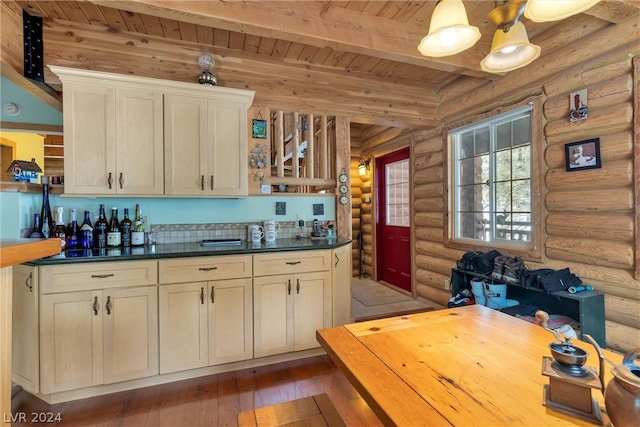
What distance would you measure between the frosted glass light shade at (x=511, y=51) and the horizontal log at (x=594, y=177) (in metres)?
1.29

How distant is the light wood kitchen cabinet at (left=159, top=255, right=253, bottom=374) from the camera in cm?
215

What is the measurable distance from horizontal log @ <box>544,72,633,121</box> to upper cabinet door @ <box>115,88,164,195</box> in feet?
10.7

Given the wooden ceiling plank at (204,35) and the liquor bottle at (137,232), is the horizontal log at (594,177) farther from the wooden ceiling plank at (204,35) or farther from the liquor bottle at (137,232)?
the liquor bottle at (137,232)

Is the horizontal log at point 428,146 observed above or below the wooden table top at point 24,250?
above

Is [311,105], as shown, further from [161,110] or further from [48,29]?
[48,29]

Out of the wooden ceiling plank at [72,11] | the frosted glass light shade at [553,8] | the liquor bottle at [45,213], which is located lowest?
the liquor bottle at [45,213]

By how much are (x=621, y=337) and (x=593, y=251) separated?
60 cm

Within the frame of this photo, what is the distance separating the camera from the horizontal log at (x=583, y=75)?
6.68 feet

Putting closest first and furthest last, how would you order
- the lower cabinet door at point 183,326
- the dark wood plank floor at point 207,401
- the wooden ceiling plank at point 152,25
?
the dark wood plank floor at point 207,401
the lower cabinet door at point 183,326
the wooden ceiling plank at point 152,25

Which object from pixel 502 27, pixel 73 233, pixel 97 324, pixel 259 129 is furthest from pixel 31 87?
pixel 502 27

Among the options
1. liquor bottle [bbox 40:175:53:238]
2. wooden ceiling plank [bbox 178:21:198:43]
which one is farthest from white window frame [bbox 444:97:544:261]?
liquor bottle [bbox 40:175:53:238]

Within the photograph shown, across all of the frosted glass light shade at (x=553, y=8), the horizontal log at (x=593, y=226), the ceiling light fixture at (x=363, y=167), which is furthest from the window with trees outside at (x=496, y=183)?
the ceiling light fixture at (x=363, y=167)

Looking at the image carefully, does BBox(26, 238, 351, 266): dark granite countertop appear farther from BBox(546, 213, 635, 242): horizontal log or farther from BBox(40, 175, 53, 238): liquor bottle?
BBox(546, 213, 635, 242): horizontal log

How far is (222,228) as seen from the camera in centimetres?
293
